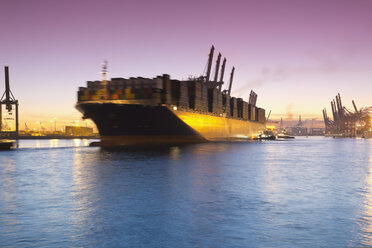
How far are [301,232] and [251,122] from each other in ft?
403

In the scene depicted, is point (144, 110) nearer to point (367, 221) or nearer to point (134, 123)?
point (134, 123)

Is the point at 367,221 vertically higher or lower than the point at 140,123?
lower

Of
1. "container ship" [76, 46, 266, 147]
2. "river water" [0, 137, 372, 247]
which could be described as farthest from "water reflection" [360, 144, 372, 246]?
"container ship" [76, 46, 266, 147]

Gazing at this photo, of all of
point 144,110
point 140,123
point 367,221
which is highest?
point 144,110

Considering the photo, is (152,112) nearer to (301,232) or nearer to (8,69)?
(301,232)

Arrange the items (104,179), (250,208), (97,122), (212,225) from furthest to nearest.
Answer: (97,122)
(104,179)
(250,208)
(212,225)

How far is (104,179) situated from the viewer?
21031mm

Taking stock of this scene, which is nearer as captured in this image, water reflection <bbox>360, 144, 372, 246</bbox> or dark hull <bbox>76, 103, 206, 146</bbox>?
water reflection <bbox>360, 144, 372, 246</bbox>

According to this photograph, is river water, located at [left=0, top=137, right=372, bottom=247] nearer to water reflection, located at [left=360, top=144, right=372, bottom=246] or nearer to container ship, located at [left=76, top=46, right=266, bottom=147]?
water reflection, located at [left=360, top=144, right=372, bottom=246]

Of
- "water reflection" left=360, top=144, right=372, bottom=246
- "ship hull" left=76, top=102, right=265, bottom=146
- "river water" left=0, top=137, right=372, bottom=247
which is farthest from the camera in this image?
"ship hull" left=76, top=102, right=265, bottom=146

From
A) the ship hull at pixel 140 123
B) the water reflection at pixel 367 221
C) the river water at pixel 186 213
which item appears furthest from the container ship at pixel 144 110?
the water reflection at pixel 367 221

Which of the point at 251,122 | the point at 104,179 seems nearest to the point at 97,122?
the point at 104,179

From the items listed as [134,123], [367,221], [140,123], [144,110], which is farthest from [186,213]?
[134,123]

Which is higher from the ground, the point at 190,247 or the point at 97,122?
the point at 97,122
